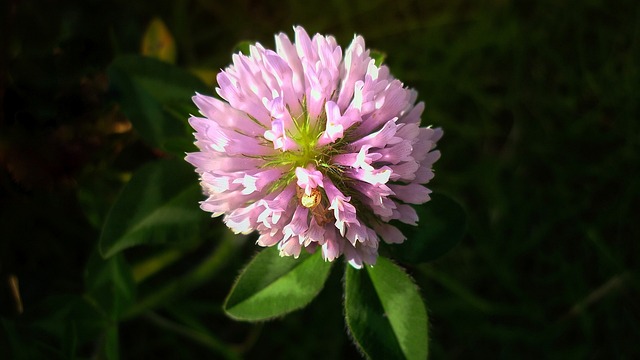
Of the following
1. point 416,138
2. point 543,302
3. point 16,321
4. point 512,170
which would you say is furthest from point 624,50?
point 16,321

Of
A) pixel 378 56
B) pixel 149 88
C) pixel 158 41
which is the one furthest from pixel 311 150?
pixel 158 41

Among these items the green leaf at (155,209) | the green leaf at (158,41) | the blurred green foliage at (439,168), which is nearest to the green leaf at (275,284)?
the green leaf at (155,209)

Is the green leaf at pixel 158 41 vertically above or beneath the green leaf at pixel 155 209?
above

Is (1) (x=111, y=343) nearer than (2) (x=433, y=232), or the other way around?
(2) (x=433, y=232)

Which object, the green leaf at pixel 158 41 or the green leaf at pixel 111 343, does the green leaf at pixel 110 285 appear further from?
the green leaf at pixel 158 41

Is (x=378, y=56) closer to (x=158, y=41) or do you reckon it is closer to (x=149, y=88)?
(x=149, y=88)
